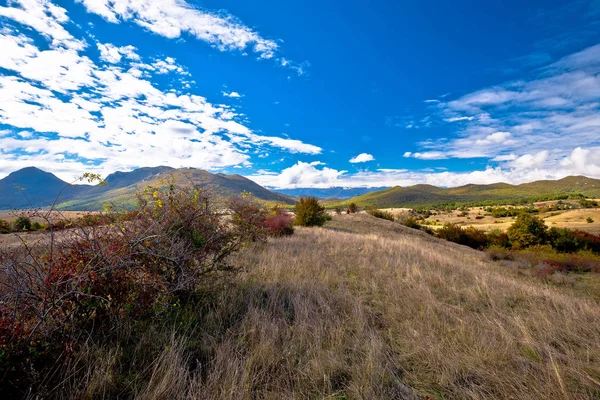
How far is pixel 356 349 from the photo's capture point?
3.19 metres

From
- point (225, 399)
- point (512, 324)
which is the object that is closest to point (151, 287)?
point (225, 399)

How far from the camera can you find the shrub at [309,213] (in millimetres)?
24719

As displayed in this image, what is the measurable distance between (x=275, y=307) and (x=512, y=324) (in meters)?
3.87

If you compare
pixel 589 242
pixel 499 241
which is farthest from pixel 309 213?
pixel 589 242

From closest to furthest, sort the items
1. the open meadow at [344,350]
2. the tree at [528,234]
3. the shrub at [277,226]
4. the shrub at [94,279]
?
the shrub at [94,279], the open meadow at [344,350], the shrub at [277,226], the tree at [528,234]

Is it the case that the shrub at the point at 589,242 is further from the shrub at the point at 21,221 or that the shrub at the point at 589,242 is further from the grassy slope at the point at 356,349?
the shrub at the point at 21,221

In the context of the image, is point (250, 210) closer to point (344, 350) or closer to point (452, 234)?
point (344, 350)

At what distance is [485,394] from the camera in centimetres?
251

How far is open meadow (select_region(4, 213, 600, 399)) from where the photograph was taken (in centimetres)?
245

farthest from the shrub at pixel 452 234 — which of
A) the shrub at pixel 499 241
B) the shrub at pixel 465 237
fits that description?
the shrub at pixel 499 241

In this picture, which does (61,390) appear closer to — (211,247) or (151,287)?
A: (151,287)

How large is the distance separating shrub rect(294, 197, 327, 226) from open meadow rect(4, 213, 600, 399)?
19.3 m

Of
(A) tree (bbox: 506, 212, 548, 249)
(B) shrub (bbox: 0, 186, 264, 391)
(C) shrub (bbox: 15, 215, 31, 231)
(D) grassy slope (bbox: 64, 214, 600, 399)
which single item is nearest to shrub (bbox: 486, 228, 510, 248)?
(A) tree (bbox: 506, 212, 548, 249)

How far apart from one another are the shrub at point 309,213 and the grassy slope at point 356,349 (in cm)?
1923
